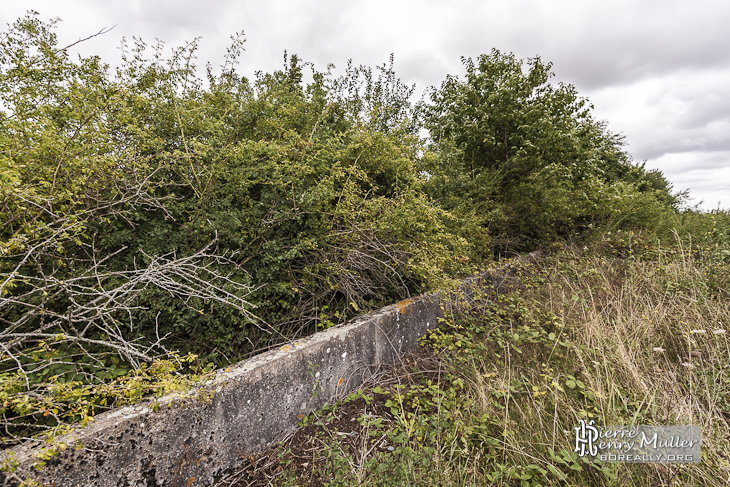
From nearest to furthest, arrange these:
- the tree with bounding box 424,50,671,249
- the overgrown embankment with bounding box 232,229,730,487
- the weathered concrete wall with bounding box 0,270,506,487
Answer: the weathered concrete wall with bounding box 0,270,506,487 < the overgrown embankment with bounding box 232,229,730,487 < the tree with bounding box 424,50,671,249

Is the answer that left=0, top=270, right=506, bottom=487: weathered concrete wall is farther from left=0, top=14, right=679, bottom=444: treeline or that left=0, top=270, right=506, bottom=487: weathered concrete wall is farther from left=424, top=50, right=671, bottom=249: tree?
left=424, top=50, right=671, bottom=249: tree

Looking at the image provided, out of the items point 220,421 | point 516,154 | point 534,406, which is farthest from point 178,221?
point 516,154

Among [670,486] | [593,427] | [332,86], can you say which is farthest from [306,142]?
[670,486]

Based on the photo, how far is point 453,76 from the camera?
7.14m

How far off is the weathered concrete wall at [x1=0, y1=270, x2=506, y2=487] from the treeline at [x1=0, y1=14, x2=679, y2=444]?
260 mm

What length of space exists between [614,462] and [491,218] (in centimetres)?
459

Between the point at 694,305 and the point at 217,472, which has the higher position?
the point at 694,305

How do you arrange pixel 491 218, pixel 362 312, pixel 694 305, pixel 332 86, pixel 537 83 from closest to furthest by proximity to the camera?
pixel 694 305
pixel 362 312
pixel 332 86
pixel 491 218
pixel 537 83

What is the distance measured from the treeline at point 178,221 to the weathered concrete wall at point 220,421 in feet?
0.85

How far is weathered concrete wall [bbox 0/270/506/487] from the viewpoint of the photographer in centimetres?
139

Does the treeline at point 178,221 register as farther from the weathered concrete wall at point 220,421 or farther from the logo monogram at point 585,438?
the logo monogram at point 585,438

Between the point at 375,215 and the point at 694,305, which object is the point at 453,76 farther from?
the point at 694,305

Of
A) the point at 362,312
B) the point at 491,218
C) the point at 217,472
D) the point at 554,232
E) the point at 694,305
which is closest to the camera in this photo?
the point at 217,472

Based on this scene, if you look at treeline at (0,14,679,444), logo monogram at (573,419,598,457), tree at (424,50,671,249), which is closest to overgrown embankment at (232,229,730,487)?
logo monogram at (573,419,598,457)
